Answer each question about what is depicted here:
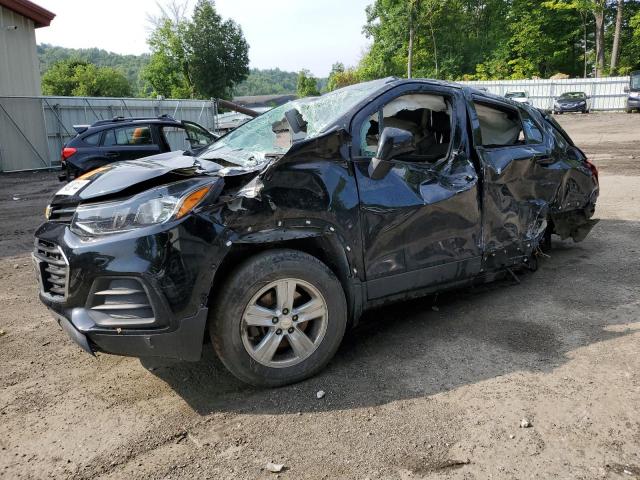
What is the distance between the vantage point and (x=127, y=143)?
35.3ft

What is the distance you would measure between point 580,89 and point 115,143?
36156 mm

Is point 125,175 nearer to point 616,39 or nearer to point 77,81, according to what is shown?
point 616,39

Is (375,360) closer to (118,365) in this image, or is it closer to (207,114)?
(118,365)

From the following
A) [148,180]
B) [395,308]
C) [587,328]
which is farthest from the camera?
[395,308]

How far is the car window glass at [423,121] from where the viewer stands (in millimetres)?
3747

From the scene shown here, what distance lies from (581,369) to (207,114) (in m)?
22.6

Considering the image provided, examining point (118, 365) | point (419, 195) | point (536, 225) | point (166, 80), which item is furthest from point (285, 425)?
point (166, 80)

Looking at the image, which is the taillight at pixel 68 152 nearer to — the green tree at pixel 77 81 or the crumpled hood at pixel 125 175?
the crumpled hood at pixel 125 175

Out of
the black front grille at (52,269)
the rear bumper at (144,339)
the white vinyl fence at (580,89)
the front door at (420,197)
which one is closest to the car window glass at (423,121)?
the front door at (420,197)

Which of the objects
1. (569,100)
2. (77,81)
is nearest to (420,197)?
(569,100)

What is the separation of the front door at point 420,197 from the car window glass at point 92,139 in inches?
339

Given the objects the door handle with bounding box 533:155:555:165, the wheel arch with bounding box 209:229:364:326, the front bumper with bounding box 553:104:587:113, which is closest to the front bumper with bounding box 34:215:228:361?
the wheel arch with bounding box 209:229:364:326

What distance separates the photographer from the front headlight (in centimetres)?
277

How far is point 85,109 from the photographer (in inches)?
754
